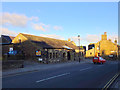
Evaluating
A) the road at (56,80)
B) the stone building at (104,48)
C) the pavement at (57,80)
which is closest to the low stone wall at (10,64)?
the pavement at (57,80)

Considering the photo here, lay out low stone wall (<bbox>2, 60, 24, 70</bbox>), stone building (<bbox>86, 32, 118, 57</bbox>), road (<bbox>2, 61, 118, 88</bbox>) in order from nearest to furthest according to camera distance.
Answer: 1. road (<bbox>2, 61, 118, 88</bbox>)
2. low stone wall (<bbox>2, 60, 24, 70</bbox>)
3. stone building (<bbox>86, 32, 118, 57</bbox>)

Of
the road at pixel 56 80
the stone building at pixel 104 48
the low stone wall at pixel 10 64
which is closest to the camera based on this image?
the road at pixel 56 80

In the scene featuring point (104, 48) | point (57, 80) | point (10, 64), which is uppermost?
point (104, 48)

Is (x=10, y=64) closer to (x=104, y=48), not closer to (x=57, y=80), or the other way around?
(x=57, y=80)

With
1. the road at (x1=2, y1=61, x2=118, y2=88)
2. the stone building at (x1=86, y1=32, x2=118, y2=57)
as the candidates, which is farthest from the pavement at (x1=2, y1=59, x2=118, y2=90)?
the stone building at (x1=86, y1=32, x2=118, y2=57)

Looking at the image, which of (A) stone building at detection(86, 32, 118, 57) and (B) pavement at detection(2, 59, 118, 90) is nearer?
(B) pavement at detection(2, 59, 118, 90)

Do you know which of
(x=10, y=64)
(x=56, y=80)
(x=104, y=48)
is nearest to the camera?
(x=56, y=80)

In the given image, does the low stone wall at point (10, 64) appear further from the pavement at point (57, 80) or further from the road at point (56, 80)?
the road at point (56, 80)

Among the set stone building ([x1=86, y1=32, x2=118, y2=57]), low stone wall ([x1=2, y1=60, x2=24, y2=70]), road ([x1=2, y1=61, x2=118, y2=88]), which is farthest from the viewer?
stone building ([x1=86, y1=32, x2=118, y2=57])

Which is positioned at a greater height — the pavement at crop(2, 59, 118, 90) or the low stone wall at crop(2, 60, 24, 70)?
the low stone wall at crop(2, 60, 24, 70)

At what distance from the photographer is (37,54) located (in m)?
26.3

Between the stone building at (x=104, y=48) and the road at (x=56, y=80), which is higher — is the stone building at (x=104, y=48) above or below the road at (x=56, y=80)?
above

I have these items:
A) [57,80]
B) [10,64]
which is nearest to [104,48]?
[10,64]

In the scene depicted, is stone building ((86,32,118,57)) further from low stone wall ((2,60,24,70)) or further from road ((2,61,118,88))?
road ((2,61,118,88))
